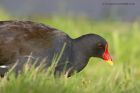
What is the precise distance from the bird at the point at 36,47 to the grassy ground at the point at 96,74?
242 millimetres

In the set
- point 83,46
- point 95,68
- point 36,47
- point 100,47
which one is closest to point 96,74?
point 95,68

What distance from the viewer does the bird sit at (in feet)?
24.5

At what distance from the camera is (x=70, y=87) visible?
6434 millimetres

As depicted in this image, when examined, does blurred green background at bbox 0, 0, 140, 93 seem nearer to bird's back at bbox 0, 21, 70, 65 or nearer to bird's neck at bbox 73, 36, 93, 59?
bird's neck at bbox 73, 36, 93, 59

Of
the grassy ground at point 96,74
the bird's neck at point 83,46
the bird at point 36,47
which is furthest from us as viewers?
the bird's neck at point 83,46

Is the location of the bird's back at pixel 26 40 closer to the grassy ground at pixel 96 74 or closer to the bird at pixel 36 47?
the bird at pixel 36 47

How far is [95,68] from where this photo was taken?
10414 mm

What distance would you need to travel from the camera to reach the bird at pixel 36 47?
294 inches

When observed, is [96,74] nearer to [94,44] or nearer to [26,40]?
[94,44]

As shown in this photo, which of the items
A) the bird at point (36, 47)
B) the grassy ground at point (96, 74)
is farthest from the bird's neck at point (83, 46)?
the grassy ground at point (96, 74)

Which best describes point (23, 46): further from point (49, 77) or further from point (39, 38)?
point (49, 77)

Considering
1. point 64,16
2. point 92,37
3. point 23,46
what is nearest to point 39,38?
point 23,46

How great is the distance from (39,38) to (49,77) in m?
1.15

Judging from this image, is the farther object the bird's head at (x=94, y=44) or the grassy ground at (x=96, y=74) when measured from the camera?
the bird's head at (x=94, y=44)
